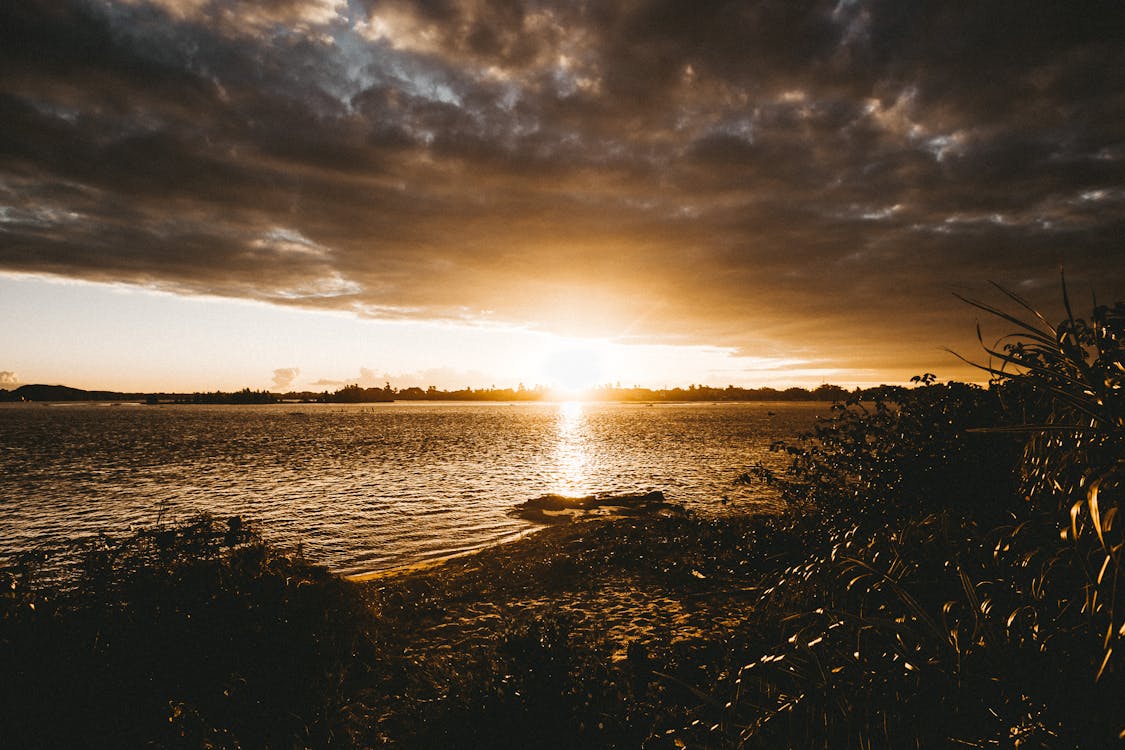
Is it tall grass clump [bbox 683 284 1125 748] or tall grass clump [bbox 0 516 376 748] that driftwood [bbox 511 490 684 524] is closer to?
tall grass clump [bbox 0 516 376 748]

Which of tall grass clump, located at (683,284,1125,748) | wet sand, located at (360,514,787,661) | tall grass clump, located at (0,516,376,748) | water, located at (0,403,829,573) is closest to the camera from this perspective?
tall grass clump, located at (683,284,1125,748)

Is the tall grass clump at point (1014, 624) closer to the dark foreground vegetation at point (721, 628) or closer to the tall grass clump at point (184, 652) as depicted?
the dark foreground vegetation at point (721, 628)

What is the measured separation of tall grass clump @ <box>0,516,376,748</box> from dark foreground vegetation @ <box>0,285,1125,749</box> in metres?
0.04

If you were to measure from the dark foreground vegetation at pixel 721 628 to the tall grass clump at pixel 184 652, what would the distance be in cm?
4

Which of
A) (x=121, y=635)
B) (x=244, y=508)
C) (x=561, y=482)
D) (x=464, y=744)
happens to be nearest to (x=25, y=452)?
(x=244, y=508)

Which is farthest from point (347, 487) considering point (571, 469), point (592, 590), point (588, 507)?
point (592, 590)

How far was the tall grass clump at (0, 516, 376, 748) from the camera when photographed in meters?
6.41

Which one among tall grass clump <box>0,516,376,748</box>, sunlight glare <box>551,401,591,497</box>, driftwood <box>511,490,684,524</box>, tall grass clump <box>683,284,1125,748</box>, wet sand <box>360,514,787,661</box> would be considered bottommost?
sunlight glare <box>551,401,591,497</box>

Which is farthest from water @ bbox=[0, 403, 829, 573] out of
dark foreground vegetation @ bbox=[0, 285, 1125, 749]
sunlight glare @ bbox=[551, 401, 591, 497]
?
dark foreground vegetation @ bbox=[0, 285, 1125, 749]

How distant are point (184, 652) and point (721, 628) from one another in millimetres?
9930

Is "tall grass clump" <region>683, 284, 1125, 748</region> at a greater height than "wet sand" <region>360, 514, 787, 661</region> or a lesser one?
greater

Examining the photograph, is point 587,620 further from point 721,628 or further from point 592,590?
point 721,628

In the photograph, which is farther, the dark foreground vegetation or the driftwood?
the driftwood

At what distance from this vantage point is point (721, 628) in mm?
11633
